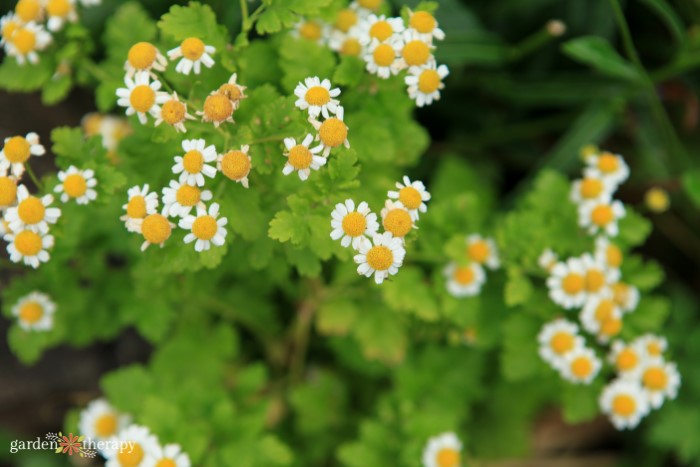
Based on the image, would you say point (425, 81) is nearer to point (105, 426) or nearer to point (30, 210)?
point (30, 210)

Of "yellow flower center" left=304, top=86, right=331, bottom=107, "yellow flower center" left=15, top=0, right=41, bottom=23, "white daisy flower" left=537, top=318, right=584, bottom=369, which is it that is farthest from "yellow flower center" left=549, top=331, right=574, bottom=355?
"yellow flower center" left=15, top=0, right=41, bottom=23

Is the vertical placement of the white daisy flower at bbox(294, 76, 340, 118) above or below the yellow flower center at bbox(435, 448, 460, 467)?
above

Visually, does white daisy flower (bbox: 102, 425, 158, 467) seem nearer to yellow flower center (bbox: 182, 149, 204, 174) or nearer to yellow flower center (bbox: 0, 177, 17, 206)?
yellow flower center (bbox: 0, 177, 17, 206)

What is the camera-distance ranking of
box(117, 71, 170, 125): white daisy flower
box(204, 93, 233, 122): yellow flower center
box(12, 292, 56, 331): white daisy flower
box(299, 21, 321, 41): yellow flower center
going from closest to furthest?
box(204, 93, 233, 122): yellow flower center
box(117, 71, 170, 125): white daisy flower
box(299, 21, 321, 41): yellow flower center
box(12, 292, 56, 331): white daisy flower

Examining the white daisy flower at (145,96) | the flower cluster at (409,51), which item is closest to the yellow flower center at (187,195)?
the white daisy flower at (145,96)

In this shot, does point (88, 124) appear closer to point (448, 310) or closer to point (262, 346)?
point (262, 346)

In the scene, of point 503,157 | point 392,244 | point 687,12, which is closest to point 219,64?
point 392,244

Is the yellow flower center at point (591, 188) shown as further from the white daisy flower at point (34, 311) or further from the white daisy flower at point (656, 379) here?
the white daisy flower at point (34, 311)
